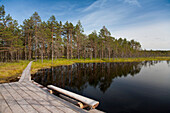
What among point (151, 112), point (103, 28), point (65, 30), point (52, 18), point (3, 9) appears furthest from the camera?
point (103, 28)

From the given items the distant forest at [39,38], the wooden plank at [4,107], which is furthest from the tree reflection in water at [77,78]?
the distant forest at [39,38]

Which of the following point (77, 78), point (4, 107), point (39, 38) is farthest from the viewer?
point (39, 38)

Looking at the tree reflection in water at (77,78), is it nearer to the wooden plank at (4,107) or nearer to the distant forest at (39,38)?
the wooden plank at (4,107)

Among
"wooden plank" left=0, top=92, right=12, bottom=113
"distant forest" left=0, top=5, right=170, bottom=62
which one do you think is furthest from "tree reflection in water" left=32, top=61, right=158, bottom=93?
"distant forest" left=0, top=5, right=170, bottom=62

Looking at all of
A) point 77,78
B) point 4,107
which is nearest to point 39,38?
point 77,78

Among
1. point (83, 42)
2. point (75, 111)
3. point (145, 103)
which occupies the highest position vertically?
Result: point (83, 42)

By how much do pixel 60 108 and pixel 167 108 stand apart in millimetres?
8896

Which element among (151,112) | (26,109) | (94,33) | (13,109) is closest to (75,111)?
(26,109)

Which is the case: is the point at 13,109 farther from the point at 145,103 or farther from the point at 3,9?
the point at 3,9

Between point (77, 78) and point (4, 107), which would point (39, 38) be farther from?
point (4, 107)

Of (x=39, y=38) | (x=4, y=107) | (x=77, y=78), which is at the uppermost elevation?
(x=39, y=38)

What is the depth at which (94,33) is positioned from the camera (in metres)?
65.0

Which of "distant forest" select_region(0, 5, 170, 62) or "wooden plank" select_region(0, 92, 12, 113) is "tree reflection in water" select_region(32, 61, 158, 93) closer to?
"wooden plank" select_region(0, 92, 12, 113)

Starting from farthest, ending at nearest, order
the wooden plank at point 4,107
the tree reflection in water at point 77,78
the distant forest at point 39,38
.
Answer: the distant forest at point 39,38 < the tree reflection in water at point 77,78 < the wooden plank at point 4,107
